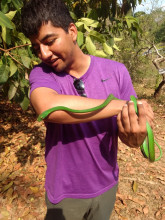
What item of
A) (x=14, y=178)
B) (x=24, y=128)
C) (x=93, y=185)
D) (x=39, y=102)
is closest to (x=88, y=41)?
(x=39, y=102)

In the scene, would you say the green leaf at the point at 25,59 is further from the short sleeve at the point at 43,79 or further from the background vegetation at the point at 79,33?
the short sleeve at the point at 43,79

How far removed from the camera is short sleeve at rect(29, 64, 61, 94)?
0.95 m

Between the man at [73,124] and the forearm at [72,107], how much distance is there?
0.15 ft

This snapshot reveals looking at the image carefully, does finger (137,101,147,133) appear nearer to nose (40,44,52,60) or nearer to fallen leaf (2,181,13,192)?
nose (40,44,52,60)

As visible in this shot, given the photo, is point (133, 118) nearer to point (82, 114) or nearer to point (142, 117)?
point (142, 117)

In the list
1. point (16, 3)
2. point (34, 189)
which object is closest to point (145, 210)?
point (34, 189)

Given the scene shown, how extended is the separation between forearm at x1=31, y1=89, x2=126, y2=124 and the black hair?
0.40 metres

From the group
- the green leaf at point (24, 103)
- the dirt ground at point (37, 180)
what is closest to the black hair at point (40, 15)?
the green leaf at point (24, 103)

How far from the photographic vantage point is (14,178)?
9.52 feet

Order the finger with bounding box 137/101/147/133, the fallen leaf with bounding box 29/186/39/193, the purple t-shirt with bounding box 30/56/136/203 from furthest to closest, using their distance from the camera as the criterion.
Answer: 1. the fallen leaf with bounding box 29/186/39/193
2. the purple t-shirt with bounding box 30/56/136/203
3. the finger with bounding box 137/101/147/133

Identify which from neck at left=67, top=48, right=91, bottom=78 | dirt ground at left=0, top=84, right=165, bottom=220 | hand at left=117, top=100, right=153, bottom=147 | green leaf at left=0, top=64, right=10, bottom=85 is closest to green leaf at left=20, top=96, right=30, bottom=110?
green leaf at left=0, top=64, right=10, bottom=85

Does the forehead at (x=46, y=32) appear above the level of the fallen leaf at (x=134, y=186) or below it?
above

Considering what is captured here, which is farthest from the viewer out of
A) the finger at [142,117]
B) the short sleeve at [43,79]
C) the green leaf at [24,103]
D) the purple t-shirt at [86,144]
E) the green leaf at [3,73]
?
the green leaf at [24,103]

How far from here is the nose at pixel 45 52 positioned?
3.22 feet
